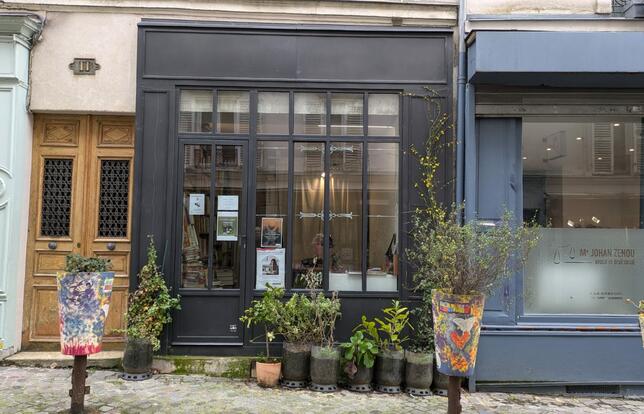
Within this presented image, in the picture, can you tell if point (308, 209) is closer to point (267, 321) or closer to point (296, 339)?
point (267, 321)

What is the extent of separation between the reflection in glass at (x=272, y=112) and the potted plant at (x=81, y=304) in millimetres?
2582

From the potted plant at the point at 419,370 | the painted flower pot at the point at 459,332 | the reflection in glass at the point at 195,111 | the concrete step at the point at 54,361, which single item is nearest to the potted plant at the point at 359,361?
the potted plant at the point at 419,370

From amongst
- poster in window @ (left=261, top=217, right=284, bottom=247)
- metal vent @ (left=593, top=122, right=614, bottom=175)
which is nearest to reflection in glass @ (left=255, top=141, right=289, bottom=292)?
poster in window @ (left=261, top=217, right=284, bottom=247)

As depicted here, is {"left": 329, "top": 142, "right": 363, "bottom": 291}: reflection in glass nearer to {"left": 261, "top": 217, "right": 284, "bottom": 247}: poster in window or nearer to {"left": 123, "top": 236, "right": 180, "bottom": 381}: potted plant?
{"left": 261, "top": 217, "right": 284, "bottom": 247}: poster in window

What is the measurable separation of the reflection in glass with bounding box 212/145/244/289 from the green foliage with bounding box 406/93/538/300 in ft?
6.66

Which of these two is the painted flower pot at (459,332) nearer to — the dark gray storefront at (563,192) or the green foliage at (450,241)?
the green foliage at (450,241)

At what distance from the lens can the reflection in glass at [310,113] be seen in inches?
240

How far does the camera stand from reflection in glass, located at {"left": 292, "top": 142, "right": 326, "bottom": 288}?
19.8ft

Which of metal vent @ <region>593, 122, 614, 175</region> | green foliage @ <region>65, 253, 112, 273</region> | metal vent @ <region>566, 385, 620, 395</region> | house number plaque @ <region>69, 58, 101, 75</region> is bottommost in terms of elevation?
metal vent @ <region>566, 385, 620, 395</region>

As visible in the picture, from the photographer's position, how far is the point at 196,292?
5902mm

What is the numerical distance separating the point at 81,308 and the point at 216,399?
63.4 inches

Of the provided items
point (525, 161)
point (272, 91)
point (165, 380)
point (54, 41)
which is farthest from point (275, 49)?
point (165, 380)

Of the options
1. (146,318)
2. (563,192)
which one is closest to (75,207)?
(146,318)

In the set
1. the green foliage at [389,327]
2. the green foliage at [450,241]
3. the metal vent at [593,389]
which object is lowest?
the metal vent at [593,389]
